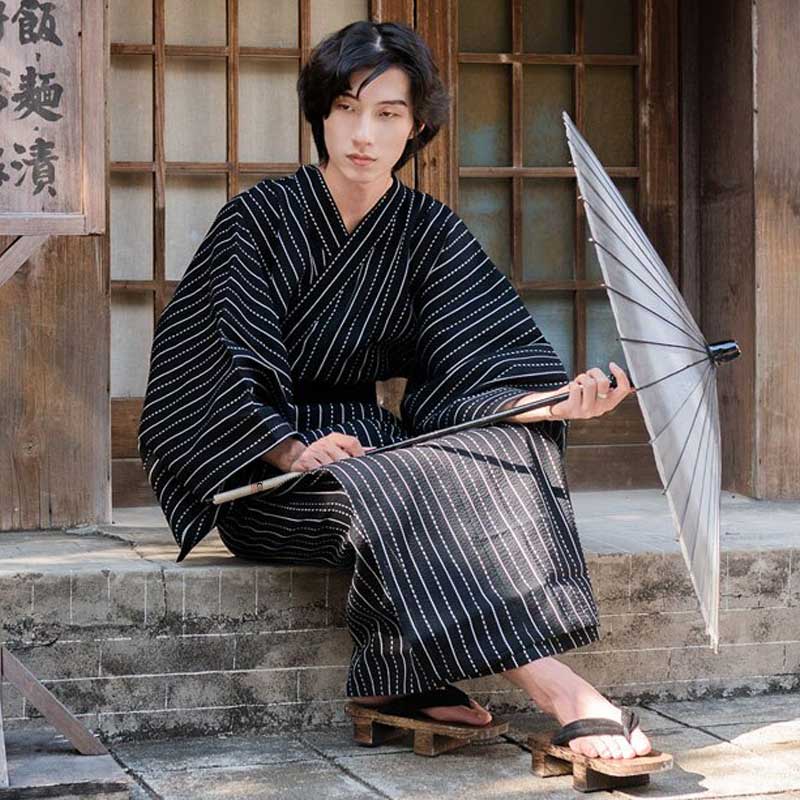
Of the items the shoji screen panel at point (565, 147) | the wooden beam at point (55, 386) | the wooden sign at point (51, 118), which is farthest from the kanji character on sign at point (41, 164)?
the shoji screen panel at point (565, 147)

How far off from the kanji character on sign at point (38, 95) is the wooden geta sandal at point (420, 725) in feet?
4.95

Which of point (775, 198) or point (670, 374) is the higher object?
point (775, 198)

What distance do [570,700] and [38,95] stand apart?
1.79m

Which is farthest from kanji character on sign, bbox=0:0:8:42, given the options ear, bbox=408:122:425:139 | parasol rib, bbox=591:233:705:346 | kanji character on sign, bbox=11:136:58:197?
parasol rib, bbox=591:233:705:346

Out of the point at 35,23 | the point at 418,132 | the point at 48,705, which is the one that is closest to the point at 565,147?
the point at 418,132

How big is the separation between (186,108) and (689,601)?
2.28m

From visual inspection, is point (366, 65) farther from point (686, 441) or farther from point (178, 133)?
point (178, 133)

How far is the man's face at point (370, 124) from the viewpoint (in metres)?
3.74

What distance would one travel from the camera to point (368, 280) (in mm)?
3932

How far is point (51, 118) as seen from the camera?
3.69 m

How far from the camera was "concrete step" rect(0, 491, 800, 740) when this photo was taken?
3.69m

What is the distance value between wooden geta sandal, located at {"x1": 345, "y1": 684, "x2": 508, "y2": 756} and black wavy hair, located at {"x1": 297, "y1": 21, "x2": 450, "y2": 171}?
53.3 inches

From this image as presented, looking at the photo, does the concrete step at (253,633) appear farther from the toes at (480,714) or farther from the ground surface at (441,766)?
the toes at (480,714)

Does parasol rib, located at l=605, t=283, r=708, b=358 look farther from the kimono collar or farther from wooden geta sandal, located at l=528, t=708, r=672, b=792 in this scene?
the kimono collar
